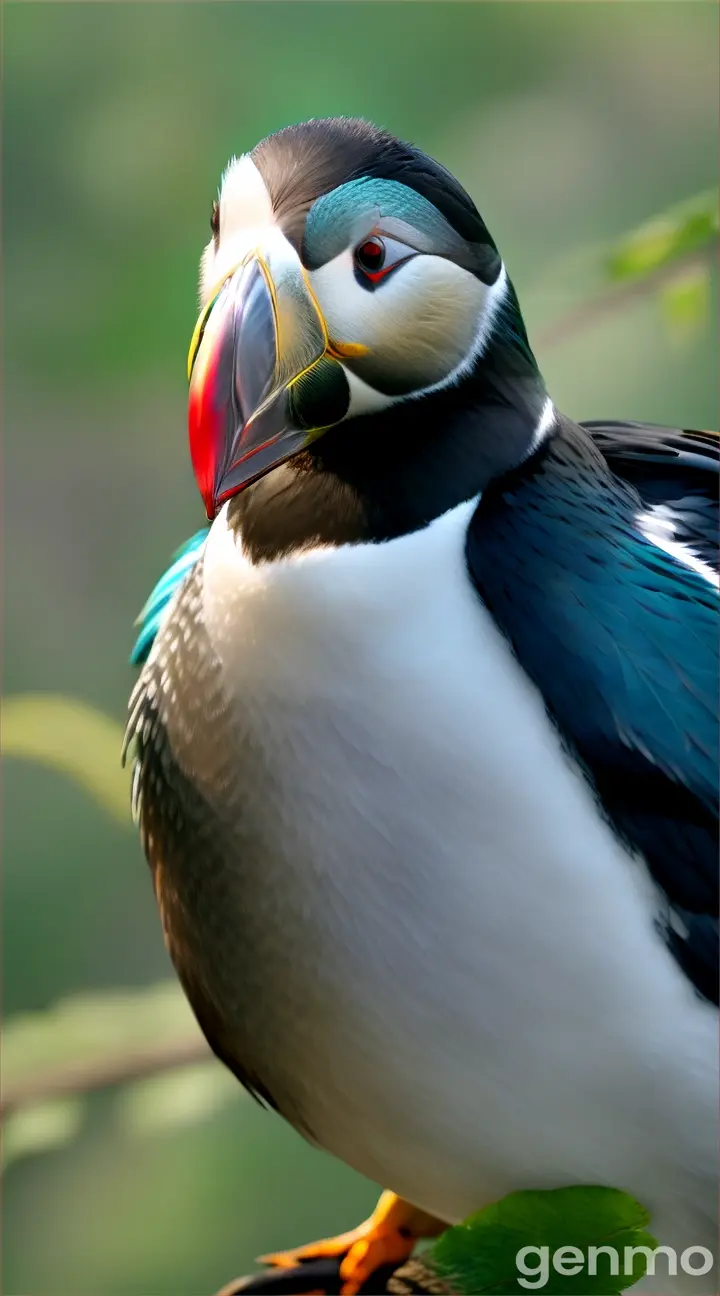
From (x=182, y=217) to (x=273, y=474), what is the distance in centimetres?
71

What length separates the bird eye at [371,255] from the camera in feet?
1.37

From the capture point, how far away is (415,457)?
441mm

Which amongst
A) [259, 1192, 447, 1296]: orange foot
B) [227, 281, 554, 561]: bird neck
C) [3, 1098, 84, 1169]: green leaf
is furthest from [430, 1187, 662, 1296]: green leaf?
[3, 1098, 84, 1169]: green leaf

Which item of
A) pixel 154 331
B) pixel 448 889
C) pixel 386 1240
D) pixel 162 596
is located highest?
pixel 154 331

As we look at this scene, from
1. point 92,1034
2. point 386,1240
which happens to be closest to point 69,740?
point 92,1034

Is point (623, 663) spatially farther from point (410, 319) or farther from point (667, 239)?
point (667, 239)

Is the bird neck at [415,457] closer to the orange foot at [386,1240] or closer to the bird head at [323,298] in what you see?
the bird head at [323,298]

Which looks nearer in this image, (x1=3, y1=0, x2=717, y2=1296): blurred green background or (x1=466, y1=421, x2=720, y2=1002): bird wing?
(x1=466, y1=421, x2=720, y2=1002): bird wing

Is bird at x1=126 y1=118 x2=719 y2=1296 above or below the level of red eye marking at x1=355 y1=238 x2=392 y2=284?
below

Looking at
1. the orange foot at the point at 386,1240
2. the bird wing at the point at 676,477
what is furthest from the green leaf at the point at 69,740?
the bird wing at the point at 676,477

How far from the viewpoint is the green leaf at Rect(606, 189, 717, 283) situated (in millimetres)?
666

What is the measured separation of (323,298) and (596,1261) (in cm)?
33

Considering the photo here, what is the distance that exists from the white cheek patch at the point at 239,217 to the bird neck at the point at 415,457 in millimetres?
59

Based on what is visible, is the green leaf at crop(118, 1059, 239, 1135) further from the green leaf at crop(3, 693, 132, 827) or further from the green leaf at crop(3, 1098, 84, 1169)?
the green leaf at crop(3, 693, 132, 827)
